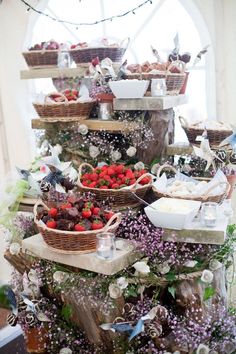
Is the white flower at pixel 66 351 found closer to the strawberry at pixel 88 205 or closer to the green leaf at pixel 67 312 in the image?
the green leaf at pixel 67 312

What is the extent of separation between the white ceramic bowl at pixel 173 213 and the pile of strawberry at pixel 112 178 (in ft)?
0.82

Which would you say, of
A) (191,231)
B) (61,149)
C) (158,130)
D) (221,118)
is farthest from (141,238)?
(221,118)

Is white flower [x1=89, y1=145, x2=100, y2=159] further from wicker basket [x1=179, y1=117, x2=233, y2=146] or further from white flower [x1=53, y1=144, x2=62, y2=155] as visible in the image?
wicker basket [x1=179, y1=117, x2=233, y2=146]

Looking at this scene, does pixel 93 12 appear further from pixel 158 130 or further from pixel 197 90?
pixel 158 130

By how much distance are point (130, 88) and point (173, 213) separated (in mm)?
755

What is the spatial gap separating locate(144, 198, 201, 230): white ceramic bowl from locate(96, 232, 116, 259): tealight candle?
0.20 m

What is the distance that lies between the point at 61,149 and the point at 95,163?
0.69 feet

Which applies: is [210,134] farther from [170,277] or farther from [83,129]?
Answer: [170,277]

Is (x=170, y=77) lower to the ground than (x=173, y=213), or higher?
higher

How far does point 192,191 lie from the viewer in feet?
7.30

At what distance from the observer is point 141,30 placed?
12.1 ft

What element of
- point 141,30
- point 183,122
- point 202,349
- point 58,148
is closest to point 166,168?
point 183,122

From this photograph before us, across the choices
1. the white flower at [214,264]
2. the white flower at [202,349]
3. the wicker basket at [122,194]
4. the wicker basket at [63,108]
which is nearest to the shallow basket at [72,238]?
the wicker basket at [122,194]

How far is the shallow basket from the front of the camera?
6.30 ft
